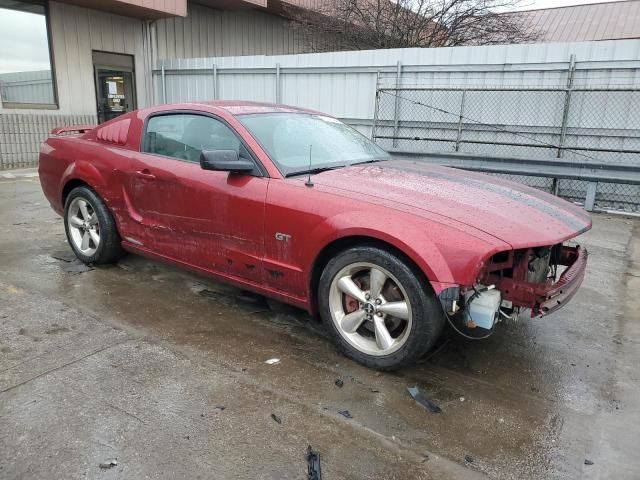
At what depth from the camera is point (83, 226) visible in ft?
15.2

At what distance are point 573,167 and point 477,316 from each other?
603cm

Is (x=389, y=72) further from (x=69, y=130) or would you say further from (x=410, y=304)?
(x=410, y=304)

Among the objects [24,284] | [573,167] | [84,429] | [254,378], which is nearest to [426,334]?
[254,378]

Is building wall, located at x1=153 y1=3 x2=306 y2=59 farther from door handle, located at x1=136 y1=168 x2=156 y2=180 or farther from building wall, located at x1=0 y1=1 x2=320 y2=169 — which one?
door handle, located at x1=136 y1=168 x2=156 y2=180

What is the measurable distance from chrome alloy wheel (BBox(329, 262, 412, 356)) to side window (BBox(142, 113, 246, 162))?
1.20 metres

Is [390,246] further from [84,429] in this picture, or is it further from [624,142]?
[624,142]

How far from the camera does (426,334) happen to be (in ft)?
8.93

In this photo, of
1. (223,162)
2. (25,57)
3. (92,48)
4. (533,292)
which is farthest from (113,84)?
(533,292)

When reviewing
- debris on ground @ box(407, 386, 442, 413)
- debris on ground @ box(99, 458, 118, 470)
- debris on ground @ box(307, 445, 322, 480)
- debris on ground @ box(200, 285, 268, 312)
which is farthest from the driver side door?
debris on ground @ box(99, 458, 118, 470)

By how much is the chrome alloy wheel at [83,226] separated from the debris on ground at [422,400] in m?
3.15

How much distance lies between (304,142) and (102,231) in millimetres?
2038

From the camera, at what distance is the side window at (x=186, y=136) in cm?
361

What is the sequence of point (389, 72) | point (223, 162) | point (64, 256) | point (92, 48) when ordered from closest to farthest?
1. point (223, 162)
2. point (64, 256)
3. point (389, 72)
4. point (92, 48)

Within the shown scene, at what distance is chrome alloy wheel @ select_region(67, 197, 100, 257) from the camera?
4543 millimetres
